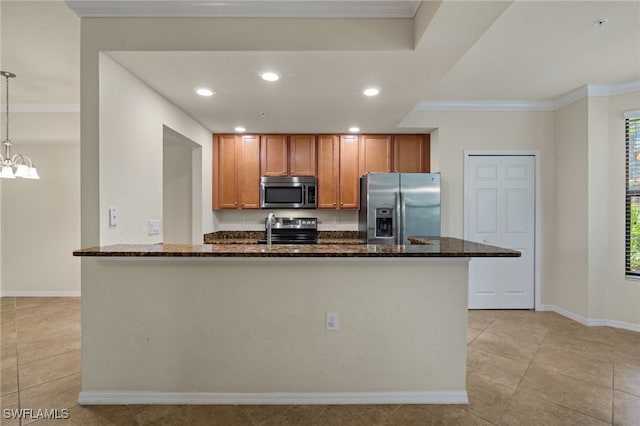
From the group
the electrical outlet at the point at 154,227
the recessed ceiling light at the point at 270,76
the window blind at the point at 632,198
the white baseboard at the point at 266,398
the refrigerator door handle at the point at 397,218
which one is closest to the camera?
the white baseboard at the point at 266,398

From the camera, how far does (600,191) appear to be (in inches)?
138

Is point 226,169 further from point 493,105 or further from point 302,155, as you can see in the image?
point 493,105

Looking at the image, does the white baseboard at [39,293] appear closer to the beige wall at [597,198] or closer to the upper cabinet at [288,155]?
the upper cabinet at [288,155]

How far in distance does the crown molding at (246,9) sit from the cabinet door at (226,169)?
7.51 feet

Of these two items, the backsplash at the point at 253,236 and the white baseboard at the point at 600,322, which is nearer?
the white baseboard at the point at 600,322

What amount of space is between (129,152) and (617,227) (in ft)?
15.9

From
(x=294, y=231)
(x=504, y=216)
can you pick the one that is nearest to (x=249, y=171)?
(x=294, y=231)

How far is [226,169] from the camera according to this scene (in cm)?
434

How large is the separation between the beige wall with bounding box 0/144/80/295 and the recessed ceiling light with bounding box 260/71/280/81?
3.70 m

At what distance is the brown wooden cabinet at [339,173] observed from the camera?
431 cm

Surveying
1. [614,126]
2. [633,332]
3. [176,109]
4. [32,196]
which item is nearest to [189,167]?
[176,109]

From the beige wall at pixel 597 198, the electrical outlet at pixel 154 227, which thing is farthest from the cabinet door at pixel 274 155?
the beige wall at pixel 597 198

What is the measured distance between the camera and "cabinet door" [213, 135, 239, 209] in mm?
4336

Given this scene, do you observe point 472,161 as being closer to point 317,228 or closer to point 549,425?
point 317,228
